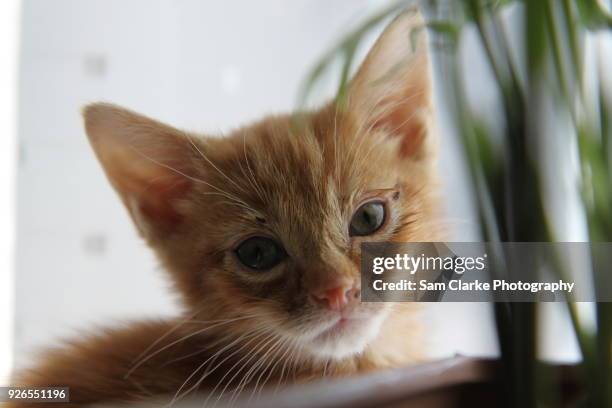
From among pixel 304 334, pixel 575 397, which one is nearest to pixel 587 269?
pixel 575 397

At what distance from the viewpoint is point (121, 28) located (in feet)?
4.05

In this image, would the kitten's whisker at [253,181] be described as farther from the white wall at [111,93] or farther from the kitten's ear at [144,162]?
the white wall at [111,93]

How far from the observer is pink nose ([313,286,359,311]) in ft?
2.41

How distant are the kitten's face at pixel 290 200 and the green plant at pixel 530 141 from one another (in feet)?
0.53

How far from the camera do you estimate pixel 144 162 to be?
879 mm

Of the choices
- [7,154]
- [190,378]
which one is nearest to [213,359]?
[190,378]

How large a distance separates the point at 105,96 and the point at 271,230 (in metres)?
0.61

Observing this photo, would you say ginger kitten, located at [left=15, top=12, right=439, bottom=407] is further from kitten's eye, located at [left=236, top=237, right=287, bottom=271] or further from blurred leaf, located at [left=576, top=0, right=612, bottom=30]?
blurred leaf, located at [left=576, top=0, right=612, bottom=30]

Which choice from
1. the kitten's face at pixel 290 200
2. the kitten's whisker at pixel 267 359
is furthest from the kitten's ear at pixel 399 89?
the kitten's whisker at pixel 267 359

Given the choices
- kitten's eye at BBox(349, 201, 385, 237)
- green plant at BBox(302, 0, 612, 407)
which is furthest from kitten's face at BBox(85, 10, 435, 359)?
green plant at BBox(302, 0, 612, 407)

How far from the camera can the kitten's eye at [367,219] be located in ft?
2.64

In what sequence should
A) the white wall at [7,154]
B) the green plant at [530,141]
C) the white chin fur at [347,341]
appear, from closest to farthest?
the green plant at [530,141] → the white chin fur at [347,341] → the white wall at [7,154]

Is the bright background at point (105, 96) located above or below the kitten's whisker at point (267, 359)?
above

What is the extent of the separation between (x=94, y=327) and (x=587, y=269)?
760 mm
